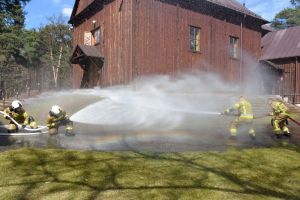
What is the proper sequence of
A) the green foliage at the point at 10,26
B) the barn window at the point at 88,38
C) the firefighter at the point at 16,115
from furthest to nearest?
1. the green foliage at the point at 10,26
2. the barn window at the point at 88,38
3. the firefighter at the point at 16,115

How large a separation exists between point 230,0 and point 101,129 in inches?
858

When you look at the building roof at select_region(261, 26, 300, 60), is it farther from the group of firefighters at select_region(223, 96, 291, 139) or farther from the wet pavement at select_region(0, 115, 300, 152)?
the wet pavement at select_region(0, 115, 300, 152)

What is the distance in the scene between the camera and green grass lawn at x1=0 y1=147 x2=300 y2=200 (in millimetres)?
5625

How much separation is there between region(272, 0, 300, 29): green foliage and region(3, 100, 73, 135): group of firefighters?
5944cm

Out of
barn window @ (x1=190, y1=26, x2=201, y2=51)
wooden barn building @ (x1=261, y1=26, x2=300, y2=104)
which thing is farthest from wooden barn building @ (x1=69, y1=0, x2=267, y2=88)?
wooden barn building @ (x1=261, y1=26, x2=300, y2=104)

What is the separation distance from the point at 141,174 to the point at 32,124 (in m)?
7.18

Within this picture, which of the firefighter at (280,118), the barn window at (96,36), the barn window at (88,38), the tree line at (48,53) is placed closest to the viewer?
the firefighter at (280,118)

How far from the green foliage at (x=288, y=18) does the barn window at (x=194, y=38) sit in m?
43.1

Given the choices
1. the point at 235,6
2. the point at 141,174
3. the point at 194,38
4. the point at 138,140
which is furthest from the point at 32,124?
the point at 235,6

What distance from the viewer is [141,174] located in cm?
647

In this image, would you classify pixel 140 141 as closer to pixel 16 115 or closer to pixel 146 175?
pixel 146 175

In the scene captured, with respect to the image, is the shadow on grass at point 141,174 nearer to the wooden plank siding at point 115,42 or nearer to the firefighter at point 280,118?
the firefighter at point 280,118

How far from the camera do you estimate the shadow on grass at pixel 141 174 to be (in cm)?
580

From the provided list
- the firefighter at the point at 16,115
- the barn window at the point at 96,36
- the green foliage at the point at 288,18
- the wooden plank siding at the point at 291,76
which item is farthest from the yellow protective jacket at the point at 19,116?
the green foliage at the point at 288,18
